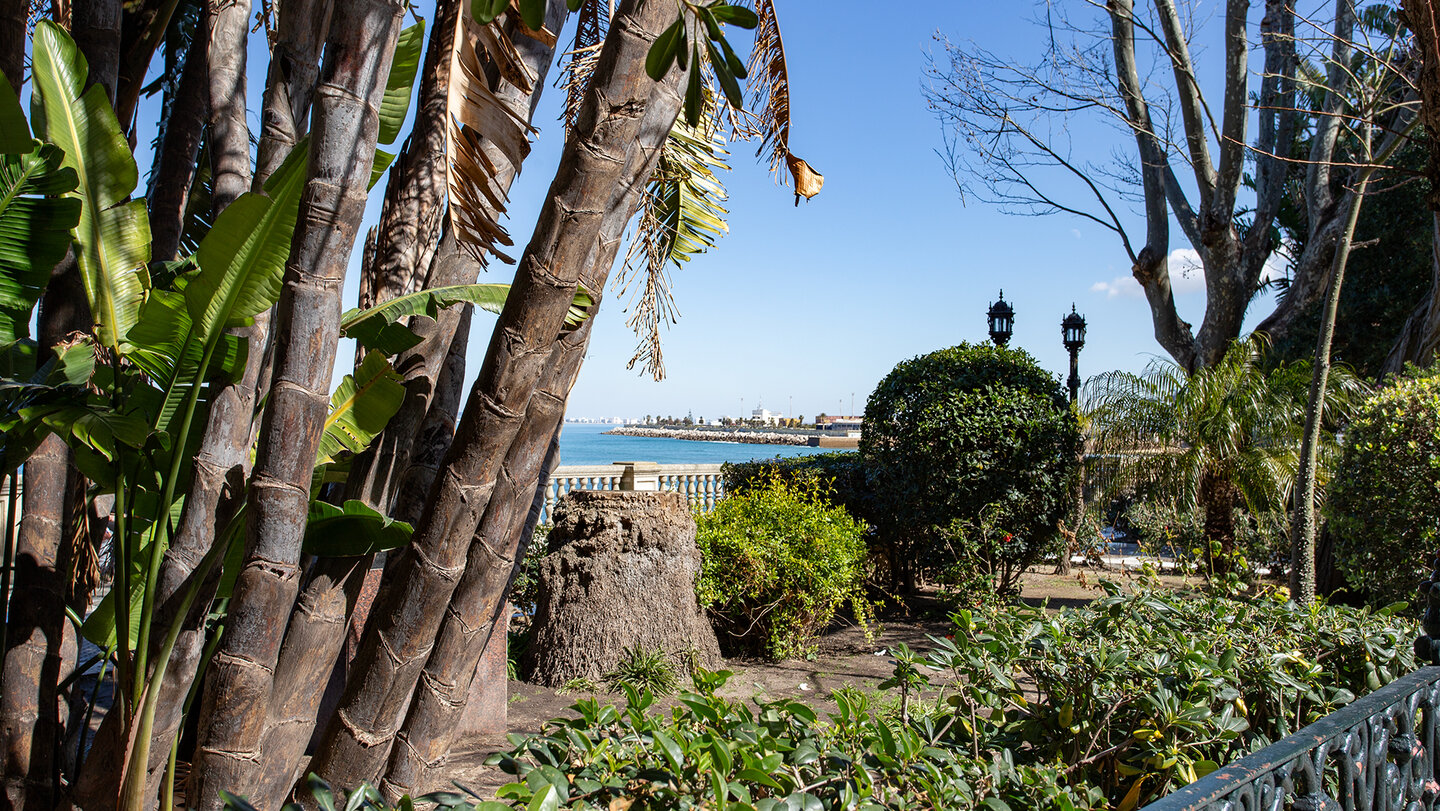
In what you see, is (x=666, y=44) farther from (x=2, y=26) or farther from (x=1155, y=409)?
(x=1155, y=409)

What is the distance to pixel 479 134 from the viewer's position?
211cm

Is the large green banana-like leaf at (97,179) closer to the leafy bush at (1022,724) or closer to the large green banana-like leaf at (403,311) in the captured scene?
the large green banana-like leaf at (403,311)

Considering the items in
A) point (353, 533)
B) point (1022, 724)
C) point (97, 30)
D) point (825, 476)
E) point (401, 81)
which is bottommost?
point (1022, 724)

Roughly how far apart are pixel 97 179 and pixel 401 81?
3.54 feet

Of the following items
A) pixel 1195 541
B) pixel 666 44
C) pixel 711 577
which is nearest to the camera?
pixel 666 44

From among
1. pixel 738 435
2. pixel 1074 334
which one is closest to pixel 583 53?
pixel 1074 334

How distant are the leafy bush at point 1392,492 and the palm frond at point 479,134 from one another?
6.94 metres

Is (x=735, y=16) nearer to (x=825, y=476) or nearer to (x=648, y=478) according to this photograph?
(x=825, y=476)

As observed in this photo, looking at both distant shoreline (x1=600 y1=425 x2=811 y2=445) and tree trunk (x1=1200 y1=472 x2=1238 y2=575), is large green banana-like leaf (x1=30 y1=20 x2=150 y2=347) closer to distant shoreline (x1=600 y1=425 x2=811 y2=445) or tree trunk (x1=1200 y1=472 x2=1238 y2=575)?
tree trunk (x1=1200 y1=472 x2=1238 y2=575)

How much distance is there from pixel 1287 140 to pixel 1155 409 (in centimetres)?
546

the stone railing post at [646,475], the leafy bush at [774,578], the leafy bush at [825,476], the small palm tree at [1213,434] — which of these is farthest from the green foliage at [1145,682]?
the stone railing post at [646,475]

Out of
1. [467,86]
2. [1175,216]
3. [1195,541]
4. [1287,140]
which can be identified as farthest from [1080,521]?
[467,86]

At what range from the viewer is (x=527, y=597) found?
7.05 m

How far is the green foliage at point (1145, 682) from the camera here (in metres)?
2.16
